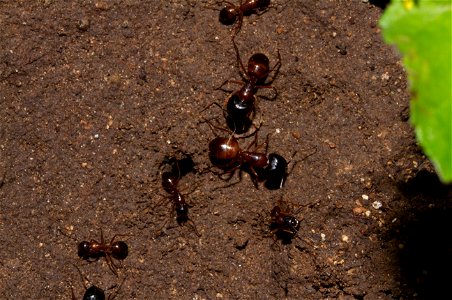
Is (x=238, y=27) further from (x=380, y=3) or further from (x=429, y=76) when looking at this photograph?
(x=429, y=76)

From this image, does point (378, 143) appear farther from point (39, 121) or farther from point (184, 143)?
point (39, 121)

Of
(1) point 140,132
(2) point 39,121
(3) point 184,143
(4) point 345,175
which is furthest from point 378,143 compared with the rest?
(2) point 39,121

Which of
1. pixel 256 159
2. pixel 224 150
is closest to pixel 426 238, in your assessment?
pixel 256 159

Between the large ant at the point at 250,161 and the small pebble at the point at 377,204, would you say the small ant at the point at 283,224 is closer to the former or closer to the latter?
the large ant at the point at 250,161

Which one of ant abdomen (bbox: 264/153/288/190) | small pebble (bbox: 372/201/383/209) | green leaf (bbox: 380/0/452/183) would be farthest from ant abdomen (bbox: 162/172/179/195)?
green leaf (bbox: 380/0/452/183)

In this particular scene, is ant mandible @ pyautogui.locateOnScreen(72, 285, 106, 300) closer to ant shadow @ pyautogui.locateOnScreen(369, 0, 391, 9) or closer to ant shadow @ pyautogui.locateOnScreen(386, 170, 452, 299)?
ant shadow @ pyautogui.locateOnScreen(386, 170, 452, 299)

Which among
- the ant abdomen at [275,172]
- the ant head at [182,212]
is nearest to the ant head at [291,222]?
the ant abdomen at [275,172]
